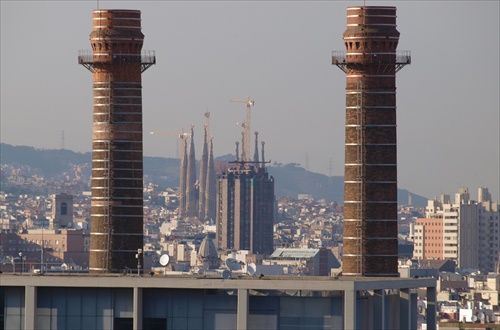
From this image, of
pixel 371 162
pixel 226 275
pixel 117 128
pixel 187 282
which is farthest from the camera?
pixel 117 128

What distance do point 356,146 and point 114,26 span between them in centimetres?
1499

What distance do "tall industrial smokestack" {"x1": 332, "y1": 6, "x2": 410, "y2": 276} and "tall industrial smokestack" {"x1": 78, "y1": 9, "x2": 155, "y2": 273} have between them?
10977 mm

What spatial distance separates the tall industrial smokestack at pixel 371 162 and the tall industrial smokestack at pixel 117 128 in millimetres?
10977

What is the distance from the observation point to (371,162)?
104062mm

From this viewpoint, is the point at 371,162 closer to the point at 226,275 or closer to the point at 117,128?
the point at 117,128

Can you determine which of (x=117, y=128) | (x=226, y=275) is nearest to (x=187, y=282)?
(x=226, y=275)

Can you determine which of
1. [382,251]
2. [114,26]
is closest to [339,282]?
[382,251]

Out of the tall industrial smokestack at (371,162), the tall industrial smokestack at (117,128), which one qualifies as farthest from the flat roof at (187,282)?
the tall industrial smokestack at (117,128)

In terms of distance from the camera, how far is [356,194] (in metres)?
104

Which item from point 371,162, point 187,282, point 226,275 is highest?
point 371,162

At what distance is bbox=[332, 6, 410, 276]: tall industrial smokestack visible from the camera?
104 meters

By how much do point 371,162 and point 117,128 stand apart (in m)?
13.8

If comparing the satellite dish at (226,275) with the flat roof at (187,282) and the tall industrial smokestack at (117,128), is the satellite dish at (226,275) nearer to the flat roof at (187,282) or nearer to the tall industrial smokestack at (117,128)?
the flat roof at (187,282)

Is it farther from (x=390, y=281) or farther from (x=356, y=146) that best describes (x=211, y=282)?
(x=356, y=146)
